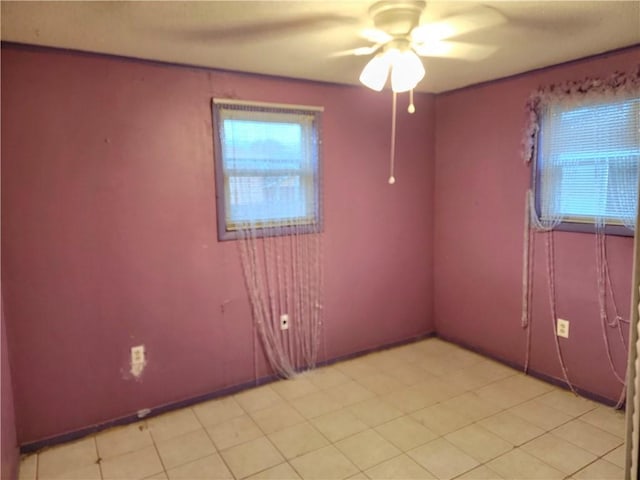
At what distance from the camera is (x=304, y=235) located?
3107 millimetres

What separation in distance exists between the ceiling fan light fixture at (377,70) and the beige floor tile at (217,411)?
2036 mm

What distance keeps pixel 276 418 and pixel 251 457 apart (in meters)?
0.38

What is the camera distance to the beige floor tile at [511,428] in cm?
238

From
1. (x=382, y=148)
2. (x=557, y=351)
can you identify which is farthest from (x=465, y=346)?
(x=382, y=148)

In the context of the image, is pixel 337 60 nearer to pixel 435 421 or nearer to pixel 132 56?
pixel 132 56

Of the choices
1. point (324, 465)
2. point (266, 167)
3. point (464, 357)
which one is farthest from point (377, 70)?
point (464, 357)

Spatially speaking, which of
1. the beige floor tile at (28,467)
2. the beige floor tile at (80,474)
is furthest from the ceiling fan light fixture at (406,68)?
the beige floor tile at (28,467)

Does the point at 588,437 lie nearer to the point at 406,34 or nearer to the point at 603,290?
the point at 603,290

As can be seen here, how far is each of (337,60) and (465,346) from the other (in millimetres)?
2424

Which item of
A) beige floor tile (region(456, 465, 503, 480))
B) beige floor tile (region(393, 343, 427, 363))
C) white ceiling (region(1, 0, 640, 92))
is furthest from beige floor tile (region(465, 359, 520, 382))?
white ceiling (region(1, 0, 640, 92))

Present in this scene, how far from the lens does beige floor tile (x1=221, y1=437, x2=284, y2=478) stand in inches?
85.9

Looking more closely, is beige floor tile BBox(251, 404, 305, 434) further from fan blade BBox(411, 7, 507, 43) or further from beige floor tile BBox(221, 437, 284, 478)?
fan blade BBox(411, 7, 507, 43)

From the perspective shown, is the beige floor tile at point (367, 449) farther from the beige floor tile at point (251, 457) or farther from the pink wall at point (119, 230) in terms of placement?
the pink wall at point (119, 230)

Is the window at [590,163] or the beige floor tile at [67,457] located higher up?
the window at [590,163]
